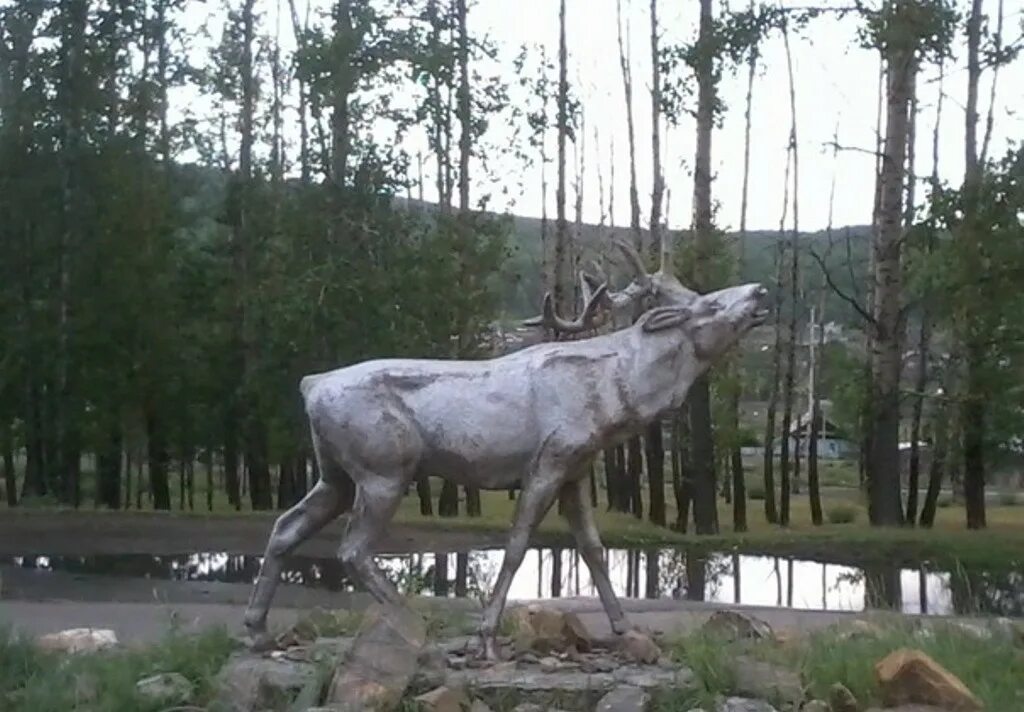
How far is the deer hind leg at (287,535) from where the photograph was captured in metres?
7.34

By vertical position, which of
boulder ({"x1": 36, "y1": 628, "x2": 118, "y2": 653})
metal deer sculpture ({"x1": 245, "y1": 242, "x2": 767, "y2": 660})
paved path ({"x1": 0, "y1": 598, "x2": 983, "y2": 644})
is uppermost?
metal deer sculpture ({"x1": 245, "y1": 242, "x2": 767, "y2": 660})

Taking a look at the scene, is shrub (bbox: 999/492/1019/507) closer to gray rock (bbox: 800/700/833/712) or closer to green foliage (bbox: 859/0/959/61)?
green foliage (bbox: 859/0/959/61)

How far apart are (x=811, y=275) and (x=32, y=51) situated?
82.5ft

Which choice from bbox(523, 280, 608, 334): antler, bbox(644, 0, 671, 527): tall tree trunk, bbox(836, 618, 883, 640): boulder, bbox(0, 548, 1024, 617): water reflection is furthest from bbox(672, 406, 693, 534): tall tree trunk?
bbox(523, 280, 608, 334): antler

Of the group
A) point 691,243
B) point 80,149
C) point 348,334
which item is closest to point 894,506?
point 691,243

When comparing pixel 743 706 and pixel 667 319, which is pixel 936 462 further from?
pixel 743 706

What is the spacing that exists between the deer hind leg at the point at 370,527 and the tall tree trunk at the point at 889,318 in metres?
12.6

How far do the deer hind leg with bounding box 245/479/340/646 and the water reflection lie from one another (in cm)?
550

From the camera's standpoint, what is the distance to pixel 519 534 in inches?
279

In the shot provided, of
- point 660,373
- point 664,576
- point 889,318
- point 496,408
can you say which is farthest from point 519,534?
point 889,318

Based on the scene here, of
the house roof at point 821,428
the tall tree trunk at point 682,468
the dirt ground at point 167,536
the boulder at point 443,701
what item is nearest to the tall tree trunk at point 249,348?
the dirt ground at point 167,536

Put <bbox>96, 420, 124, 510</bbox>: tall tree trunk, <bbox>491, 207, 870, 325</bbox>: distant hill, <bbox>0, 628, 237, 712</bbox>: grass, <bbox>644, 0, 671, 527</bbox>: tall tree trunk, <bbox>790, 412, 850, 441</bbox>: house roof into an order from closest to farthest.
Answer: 1. <bbox>0, 628, 237, 712</bbox>: grass
2. <bbox>644, 0, 671, 527</bbox>: tall tree trunk
3. <bbox>96, 420, 124, 510</bbox>: tall tree trunk
4. <bbox>491, 207, 870, 325</bbox>: distant hill
5. <bbox>790, 412, 850, 441</bbox>: house roof

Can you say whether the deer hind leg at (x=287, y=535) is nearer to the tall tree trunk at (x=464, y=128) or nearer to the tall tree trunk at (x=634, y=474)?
the tall tree trunk at (x=464, y=128)

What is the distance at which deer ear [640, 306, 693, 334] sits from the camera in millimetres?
7301
